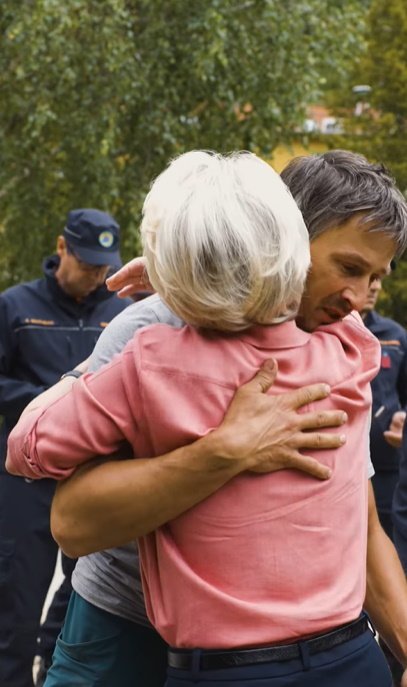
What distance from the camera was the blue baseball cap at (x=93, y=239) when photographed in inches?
221

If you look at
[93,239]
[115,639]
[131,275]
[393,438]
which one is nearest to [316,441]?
[131,275]

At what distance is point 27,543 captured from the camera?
5.27 metres

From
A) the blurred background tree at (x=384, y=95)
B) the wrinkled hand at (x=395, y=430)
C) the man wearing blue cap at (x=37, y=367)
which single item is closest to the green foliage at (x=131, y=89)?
the man wearing blue cap at (x=37, y=367)

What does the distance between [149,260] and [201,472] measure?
A: 0.35m

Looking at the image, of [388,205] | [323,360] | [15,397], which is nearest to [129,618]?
[323,360]

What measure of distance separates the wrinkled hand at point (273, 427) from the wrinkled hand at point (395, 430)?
3.45 meters

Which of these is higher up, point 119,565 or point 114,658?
point 119,565

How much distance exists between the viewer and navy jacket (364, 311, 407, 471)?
556cm

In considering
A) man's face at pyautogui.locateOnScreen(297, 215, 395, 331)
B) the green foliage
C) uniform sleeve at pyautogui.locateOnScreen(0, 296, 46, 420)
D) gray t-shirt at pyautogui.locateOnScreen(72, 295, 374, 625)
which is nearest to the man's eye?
man's face at pyautogui.locateOnScreen(297, 215, 395, 331)

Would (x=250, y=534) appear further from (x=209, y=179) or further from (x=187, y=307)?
(x=209, y=179)

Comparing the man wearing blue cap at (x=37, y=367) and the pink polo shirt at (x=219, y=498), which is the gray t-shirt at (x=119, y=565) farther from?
the man wearing blue cap at (x=37, y=367)

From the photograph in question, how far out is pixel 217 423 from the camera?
6.35ft

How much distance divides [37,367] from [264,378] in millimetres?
3605

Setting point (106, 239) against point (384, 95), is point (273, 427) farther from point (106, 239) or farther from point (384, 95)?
point (384, 95)
